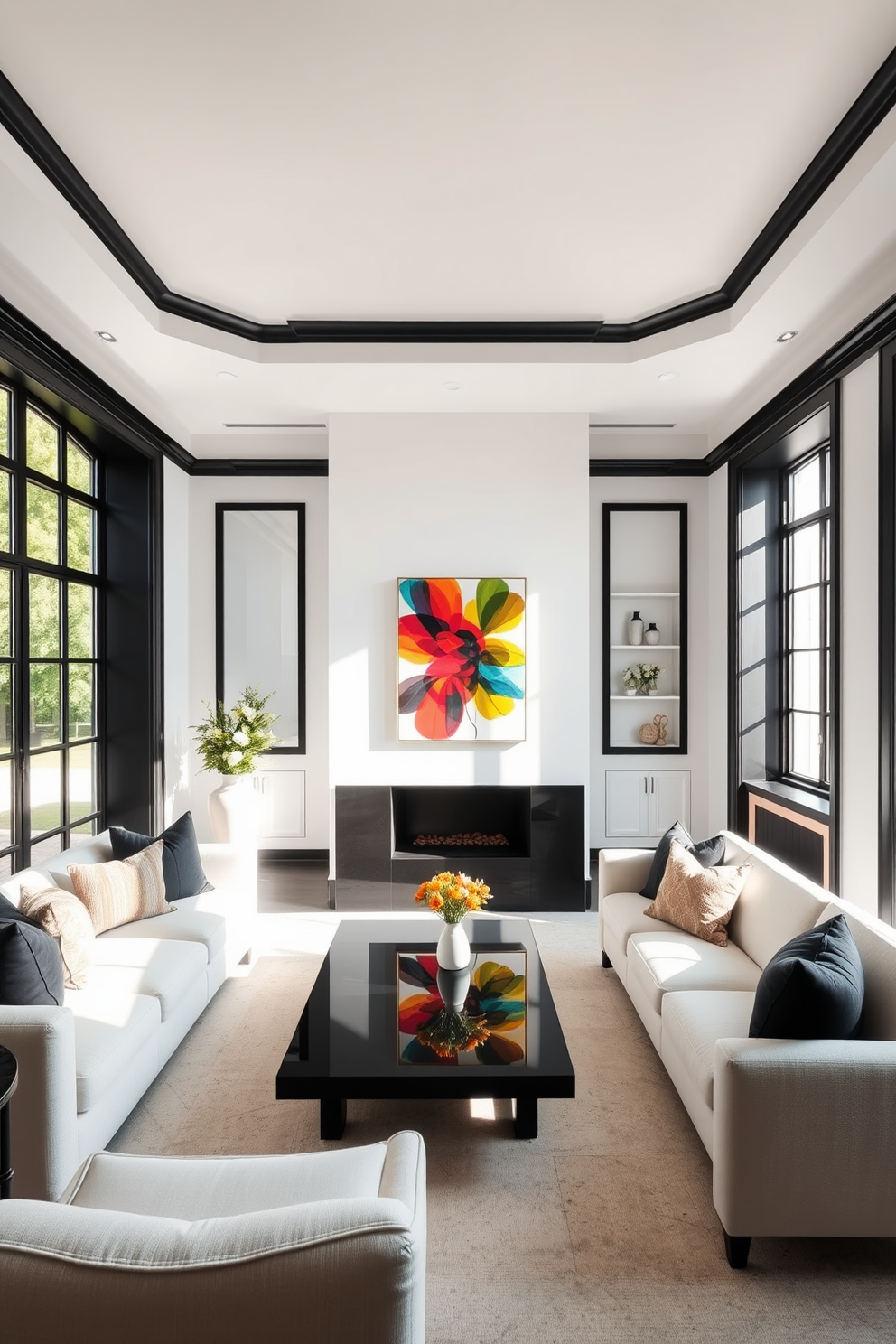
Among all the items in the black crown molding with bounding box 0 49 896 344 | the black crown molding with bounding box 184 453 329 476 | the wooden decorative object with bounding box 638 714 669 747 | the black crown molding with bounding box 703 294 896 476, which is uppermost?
the black crown molding with bounding box 0 49 896 344

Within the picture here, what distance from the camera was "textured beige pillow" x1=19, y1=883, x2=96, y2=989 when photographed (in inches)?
102

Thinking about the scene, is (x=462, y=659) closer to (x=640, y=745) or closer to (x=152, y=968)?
(x=640, y=745)

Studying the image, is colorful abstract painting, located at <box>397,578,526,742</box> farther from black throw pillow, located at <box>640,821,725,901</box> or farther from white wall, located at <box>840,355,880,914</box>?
white wall, located at <box>840,355,880,914</box>

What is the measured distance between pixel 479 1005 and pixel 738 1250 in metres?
1.00

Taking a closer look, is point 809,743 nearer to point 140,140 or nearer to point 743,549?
Answer: point 743,549

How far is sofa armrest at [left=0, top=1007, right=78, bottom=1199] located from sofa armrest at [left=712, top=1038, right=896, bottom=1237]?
1.62 meters

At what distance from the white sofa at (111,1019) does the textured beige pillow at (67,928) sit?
2.4 inches

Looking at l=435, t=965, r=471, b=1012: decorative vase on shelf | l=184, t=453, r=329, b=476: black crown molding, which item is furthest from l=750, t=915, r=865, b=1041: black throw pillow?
l=184, t=453, r=329, b=476: black crown molding

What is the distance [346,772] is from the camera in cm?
500

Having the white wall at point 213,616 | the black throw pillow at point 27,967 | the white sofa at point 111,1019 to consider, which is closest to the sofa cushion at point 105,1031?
the white sofa at point 111,1019

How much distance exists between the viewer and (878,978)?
215 cm

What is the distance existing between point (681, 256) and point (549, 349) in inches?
34.4

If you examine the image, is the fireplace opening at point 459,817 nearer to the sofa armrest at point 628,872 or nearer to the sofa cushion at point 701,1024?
the sofa armrest at point 628,872

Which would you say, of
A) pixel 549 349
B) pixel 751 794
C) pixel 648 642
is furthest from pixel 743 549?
pixel 549 349
